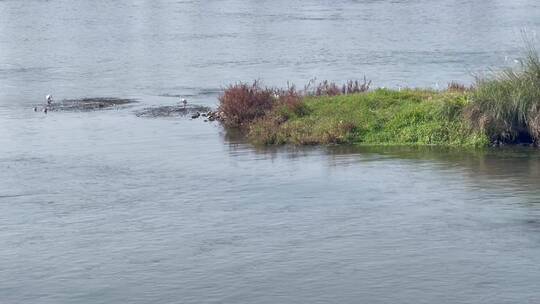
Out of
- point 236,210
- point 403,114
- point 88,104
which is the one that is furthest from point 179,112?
point 236,210

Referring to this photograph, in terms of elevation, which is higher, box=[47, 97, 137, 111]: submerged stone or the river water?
box=[47, 97, 137, 111]: submerged stone

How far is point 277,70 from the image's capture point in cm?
4412

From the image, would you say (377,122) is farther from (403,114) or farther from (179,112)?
(179,112)

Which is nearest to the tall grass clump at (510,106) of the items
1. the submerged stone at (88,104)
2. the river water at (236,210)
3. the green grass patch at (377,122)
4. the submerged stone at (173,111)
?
the green grass patch at (377,122)

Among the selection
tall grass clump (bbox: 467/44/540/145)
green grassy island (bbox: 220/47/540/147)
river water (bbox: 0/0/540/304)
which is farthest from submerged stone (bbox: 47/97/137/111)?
tall grass clump (bbox: 467/44/540/145)

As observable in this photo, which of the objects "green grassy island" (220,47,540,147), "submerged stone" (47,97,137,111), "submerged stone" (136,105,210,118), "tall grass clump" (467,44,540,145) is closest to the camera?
"tall grass clump" (467,44,540,145)

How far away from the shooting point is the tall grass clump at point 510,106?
1029 inches

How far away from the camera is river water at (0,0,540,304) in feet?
58.7

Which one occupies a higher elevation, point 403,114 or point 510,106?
point 510,106

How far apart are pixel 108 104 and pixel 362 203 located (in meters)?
15.7

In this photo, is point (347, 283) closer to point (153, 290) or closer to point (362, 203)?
point (153, 290)

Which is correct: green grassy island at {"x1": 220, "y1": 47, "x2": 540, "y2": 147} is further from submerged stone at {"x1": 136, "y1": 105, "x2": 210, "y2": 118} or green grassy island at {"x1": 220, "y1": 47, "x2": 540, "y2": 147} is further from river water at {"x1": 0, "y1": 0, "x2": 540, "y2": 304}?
submerged stone at {"x1": 136, "y1": 105, "x2": 210, "y2": 118}

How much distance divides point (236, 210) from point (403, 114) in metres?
7.37

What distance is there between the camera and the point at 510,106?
Answer: 26125mm
